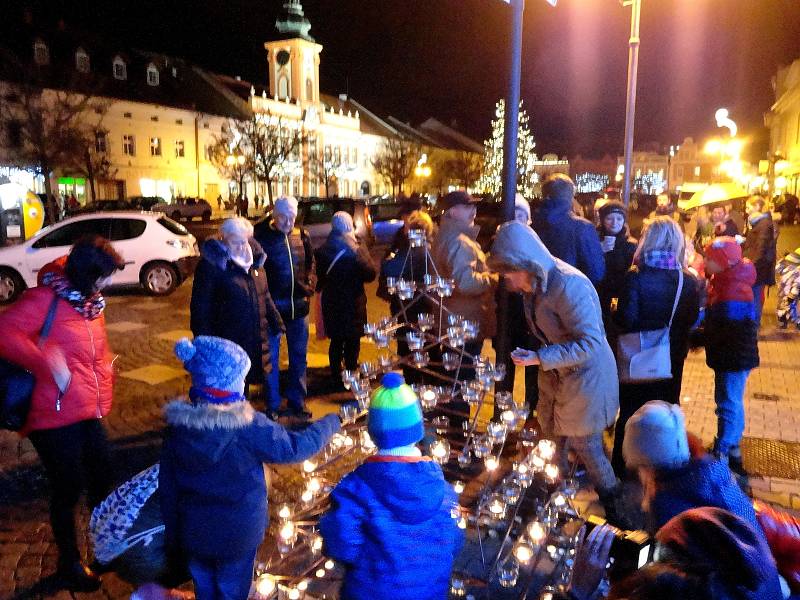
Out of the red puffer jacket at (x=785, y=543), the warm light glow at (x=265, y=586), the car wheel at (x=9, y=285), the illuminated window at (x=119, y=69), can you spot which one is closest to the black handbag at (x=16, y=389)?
the warm light glow at (x=265, y=586)

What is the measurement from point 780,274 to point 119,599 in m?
10.0

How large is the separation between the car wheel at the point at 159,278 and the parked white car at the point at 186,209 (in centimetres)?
2673

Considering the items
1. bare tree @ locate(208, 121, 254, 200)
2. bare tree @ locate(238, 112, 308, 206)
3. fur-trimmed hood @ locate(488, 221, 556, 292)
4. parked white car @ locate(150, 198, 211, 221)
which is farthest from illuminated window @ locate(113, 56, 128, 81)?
fur-trimmed hood @ locate(488, 221, 556, 292)

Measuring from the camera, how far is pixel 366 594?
92.0 inches

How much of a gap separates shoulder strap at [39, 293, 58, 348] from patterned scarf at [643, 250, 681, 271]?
350cm

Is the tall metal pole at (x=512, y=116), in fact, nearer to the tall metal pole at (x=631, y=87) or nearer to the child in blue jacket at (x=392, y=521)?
the child in blue jacket at (x=392, y=521)

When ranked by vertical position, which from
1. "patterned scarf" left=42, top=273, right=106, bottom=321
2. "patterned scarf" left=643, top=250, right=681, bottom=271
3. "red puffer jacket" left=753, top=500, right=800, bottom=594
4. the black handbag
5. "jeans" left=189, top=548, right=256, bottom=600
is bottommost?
"jeans" left=189, top=548, right=256, bottom=600

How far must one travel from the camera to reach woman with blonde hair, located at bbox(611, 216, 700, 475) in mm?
4328

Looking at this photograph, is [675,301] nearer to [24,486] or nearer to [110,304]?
[24,486]

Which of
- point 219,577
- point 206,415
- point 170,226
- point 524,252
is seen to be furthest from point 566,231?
point 170,226

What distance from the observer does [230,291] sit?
5.12m

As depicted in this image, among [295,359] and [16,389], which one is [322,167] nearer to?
[295,359]

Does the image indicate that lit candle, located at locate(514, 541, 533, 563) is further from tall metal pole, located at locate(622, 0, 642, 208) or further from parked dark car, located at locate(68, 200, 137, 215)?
parked dark car, located at locate(68, 200, 137, 215)

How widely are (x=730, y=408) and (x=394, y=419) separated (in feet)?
12.0
